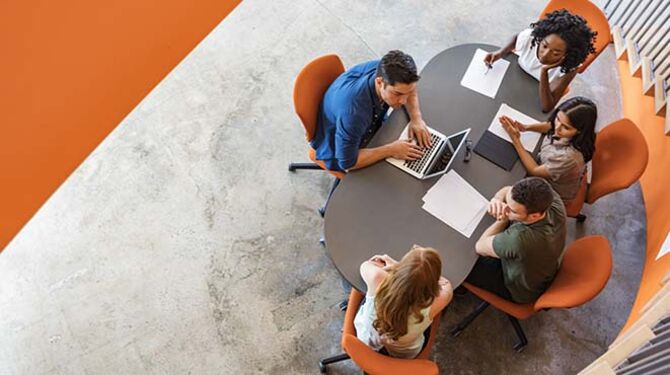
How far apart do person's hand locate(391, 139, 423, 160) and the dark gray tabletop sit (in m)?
0.08

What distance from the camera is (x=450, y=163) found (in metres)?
2.72

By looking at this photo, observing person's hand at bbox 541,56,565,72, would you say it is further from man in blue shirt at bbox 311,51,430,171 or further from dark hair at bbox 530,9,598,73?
man in blue shirt at bbox 311,51,430,171

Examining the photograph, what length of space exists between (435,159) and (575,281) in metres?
0.92

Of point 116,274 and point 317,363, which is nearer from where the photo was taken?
point 317,363

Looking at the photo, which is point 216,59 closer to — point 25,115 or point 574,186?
point 574,186

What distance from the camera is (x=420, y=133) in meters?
2.78

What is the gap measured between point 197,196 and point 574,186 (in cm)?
255

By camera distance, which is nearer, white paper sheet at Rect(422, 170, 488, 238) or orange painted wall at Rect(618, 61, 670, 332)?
white paper sheet at Rect(422, 170, 488, 238)

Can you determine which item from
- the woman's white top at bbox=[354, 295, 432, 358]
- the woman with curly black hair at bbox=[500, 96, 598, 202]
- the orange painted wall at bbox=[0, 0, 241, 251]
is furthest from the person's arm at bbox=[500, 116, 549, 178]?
the orange painted wall at bbox=[0, 0, 241, 251]

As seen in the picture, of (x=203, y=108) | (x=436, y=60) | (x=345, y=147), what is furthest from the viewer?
(x=203, y=108)

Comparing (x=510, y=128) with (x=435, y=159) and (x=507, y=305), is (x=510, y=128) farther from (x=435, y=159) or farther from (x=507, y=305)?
(x=507, y=305)

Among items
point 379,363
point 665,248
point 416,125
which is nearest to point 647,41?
point 665,248

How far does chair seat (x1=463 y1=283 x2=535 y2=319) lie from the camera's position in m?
2.72

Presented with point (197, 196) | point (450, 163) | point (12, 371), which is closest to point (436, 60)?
point (450, 163)
